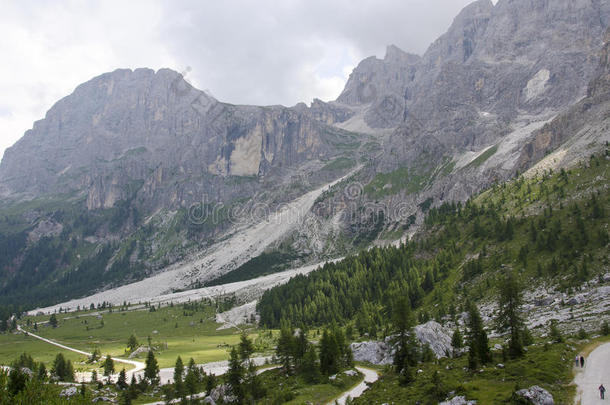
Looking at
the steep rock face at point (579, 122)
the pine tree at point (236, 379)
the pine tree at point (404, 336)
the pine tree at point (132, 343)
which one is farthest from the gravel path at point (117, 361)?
the steep rock face at point (579, 122)

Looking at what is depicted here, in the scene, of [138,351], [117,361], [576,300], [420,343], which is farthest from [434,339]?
[138,351]

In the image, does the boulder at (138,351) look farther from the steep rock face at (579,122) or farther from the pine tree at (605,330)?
the steep rock face at (579,122)

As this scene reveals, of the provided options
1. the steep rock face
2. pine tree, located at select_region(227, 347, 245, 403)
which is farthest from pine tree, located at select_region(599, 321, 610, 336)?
the steep rock face

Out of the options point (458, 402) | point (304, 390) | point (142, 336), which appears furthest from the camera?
point (142, 336)

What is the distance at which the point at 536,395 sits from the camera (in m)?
30.8

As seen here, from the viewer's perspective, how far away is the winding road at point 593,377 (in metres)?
31.5

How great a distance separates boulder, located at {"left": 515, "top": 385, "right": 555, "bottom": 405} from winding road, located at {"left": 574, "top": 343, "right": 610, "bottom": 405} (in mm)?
2602

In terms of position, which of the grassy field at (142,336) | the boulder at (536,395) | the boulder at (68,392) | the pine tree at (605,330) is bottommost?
the grassy field at (142,336)

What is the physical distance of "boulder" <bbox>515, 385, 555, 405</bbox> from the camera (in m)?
30.5

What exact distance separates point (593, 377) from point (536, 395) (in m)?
8.94

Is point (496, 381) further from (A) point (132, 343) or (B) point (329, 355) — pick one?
(A) point (132, 343)

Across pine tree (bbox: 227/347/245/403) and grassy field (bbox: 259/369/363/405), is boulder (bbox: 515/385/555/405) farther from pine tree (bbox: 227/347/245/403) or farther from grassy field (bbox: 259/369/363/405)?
pine tree (bbox: 227/347/245/403)

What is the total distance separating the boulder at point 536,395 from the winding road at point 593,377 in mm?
2602

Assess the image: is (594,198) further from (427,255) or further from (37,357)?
(37,357)
